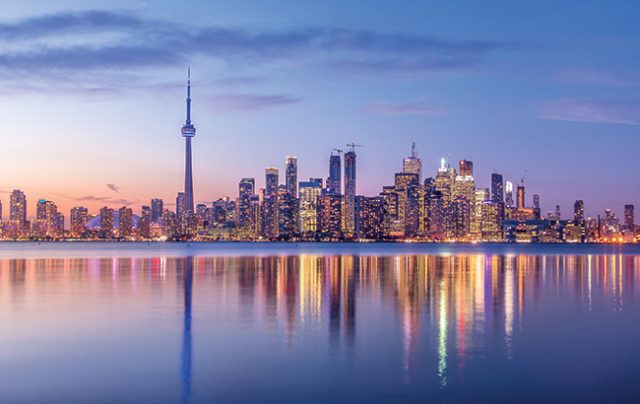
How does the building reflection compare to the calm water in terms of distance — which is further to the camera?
the building reflection

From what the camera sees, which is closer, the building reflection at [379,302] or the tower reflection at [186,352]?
the tower reflection at [186,352]

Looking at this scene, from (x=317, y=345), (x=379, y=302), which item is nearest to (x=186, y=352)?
(x=317, y=345)

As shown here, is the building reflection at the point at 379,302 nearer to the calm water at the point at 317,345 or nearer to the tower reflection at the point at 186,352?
the tower reflection at the point at 186,352

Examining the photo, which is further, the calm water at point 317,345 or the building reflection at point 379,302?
the building reflection at point 379,302

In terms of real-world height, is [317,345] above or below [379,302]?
above

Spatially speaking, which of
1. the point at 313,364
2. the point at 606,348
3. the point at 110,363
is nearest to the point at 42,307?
the point at 110,363

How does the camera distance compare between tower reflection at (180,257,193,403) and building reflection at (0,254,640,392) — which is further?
building reflection at (0,254,640,392)

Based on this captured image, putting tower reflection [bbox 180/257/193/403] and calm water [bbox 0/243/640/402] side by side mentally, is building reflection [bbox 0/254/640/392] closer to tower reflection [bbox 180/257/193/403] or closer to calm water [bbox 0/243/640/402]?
tower reflection [bbox 180/257/193/403]

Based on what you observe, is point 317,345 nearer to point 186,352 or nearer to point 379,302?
point 186,352

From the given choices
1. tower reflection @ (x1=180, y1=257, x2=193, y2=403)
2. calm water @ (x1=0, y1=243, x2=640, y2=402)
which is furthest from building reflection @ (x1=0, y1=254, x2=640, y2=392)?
calm water @ (x1=0, y1=243, x2=640, y2=402)

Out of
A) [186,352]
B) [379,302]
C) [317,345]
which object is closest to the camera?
[186,352]

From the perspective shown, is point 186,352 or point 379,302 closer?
point 186,352

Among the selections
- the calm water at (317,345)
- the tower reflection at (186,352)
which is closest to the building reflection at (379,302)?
the tower reflection at (186,352)

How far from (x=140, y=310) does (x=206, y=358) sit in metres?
14.9
